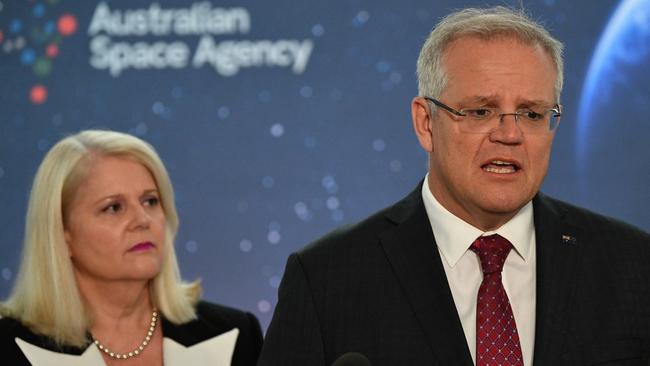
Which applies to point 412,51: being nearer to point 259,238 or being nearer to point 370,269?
point 259,238

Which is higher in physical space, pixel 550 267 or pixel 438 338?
pixel 550 267

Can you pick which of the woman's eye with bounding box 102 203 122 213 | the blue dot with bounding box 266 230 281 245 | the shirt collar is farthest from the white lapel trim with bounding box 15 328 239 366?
the shirt collar

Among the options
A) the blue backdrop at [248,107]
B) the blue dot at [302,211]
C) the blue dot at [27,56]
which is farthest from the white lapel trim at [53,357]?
the blue dot at [27,56]

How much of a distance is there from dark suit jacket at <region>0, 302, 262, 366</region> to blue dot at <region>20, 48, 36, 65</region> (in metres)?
1.26

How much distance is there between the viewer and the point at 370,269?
2.02 metres

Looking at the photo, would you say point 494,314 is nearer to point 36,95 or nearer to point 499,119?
point 499,119

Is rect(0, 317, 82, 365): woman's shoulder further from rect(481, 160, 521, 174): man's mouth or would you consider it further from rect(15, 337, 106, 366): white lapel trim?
rect(481, 160, 521, 174): man's mouth

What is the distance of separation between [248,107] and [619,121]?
1357mm

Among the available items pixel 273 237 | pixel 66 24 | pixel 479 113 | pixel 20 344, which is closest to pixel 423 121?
pixel 479 113

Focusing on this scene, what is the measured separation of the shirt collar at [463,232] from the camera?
2.03 metres

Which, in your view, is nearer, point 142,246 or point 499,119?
point 499,119

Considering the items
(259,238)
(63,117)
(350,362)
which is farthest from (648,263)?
(63,117)

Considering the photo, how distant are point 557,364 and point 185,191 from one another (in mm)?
2295

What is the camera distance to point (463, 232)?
2043 millimetres
